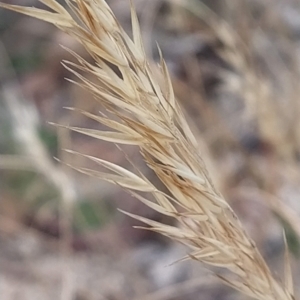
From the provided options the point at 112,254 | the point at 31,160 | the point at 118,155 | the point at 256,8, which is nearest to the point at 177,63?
the point at 256,8

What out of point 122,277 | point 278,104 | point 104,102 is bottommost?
point 122,277

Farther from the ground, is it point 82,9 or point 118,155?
point 82,9

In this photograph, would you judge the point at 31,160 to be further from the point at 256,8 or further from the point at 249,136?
the point at 256,8

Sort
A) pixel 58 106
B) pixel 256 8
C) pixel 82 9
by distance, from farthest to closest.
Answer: pixel 58 106 < pixel 256 8 < pixel 82 9

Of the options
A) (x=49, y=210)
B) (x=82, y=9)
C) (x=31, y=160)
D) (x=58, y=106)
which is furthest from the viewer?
(x=58, y=106)

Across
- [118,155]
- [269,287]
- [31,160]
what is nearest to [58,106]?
[118,155]

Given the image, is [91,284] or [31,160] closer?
[31,160]
